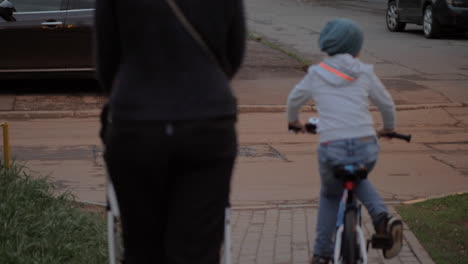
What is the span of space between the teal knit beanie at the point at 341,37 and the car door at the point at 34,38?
9813 millimetres

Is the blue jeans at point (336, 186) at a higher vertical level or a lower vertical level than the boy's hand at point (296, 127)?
lower

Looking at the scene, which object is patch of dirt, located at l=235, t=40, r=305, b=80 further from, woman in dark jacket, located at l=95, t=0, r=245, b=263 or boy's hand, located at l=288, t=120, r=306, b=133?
woman in dark jacket, located at l=95, t=0, r=245, b=263

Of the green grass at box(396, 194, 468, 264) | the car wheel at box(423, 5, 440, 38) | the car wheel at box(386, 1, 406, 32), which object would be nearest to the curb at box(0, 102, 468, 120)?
the green grass at box(396, 194, 468, 264)

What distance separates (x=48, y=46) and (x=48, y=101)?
33.6 inches

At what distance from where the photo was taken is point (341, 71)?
4762mm

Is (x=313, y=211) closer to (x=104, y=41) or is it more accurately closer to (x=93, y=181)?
(x=93, y=181)

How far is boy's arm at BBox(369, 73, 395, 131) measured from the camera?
484 centimetres

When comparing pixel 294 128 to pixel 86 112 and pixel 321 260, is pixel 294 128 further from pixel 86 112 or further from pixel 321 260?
pixel 86 112

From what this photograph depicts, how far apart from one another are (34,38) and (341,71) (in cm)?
1004

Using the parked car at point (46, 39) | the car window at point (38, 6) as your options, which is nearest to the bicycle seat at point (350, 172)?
the parked car at point (46, 39)

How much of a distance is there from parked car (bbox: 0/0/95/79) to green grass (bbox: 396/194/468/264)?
7.67 m

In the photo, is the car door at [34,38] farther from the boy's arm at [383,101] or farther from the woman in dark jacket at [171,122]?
the woman in dark jacket at [171,122]

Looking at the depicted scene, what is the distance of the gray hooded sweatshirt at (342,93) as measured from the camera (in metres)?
4.70

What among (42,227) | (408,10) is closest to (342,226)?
(42,227)
